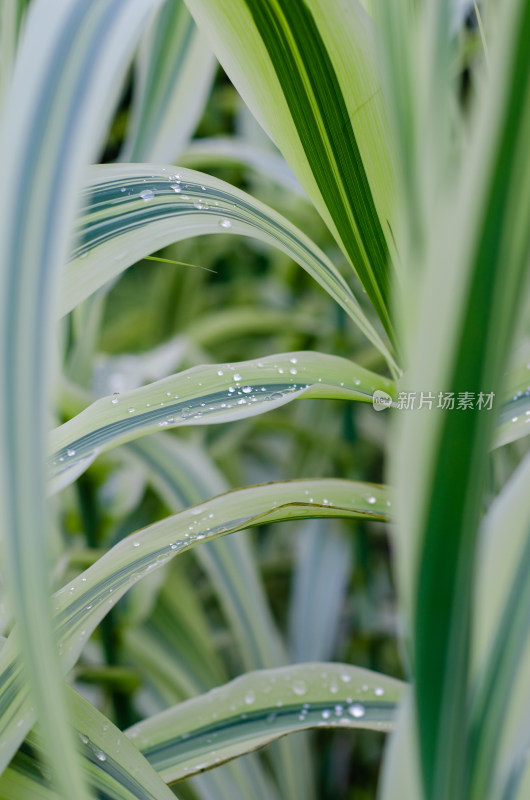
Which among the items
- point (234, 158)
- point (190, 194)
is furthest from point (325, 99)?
point (234, 158)

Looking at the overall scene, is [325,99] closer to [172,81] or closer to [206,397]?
[206,397]

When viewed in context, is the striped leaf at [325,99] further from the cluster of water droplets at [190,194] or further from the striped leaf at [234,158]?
the striped leaf at [234,158]

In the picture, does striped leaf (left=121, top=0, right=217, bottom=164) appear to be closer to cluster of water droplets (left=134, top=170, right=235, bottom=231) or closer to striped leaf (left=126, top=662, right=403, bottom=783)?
cluster of water droplets (left=134, top=170, right=235, bottom=231)

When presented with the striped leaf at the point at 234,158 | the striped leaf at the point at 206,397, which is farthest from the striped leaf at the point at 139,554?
the striped leaf at the point at 234,158

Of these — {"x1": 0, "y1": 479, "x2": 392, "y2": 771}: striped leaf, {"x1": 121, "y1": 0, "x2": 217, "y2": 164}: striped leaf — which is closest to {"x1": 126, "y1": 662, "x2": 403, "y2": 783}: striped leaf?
{"x1": 0, "y1": 479, "x2": 392, "y2": 771}: striped leaf

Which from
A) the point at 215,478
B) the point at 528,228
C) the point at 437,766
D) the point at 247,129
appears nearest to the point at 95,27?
the point at 528,228

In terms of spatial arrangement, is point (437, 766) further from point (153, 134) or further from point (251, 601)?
point (153, 134)

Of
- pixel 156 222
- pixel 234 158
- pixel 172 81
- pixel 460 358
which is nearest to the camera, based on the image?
pixel 460 358
